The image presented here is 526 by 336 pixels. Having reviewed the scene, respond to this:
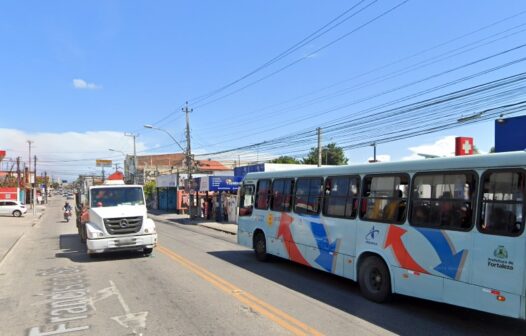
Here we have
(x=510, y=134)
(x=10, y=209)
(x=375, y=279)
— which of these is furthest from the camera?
(x=10, y=209)

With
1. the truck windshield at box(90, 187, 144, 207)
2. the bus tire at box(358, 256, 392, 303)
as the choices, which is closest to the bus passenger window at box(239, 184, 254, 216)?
the truck windshield at box(90, 187, 144, 207)

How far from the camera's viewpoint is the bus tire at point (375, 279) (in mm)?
8172

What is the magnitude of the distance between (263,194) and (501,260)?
7.82 metres

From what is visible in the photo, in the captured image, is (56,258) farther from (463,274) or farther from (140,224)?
(463,274)

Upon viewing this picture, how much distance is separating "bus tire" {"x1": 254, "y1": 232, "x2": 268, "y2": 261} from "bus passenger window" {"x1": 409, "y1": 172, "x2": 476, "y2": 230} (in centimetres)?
597

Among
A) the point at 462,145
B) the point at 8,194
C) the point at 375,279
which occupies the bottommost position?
the point at 8,194

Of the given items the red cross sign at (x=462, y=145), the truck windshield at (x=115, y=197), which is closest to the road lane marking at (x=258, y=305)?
the truck windshield at (x=115, y=197)

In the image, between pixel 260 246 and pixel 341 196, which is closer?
pixel 341 196

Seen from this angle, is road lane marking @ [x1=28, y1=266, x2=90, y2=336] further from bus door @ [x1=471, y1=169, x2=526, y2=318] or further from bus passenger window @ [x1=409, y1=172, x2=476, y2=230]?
bus door @ [x1=471, y1=169, x2=526, y2=318]

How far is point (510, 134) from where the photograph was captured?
14039 millimetres

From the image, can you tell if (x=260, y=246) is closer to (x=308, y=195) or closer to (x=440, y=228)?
(x=308, y=195)

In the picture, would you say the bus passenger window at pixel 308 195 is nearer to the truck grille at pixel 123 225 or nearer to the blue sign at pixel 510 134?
the truck grille at pixel 123 225

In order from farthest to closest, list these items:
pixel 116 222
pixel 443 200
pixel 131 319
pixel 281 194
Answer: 1. pixel 116 222
2. pixel 281 194
3. pixel 443 200
4. pixel 131 319

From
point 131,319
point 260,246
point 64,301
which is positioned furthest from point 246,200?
point 131,319
